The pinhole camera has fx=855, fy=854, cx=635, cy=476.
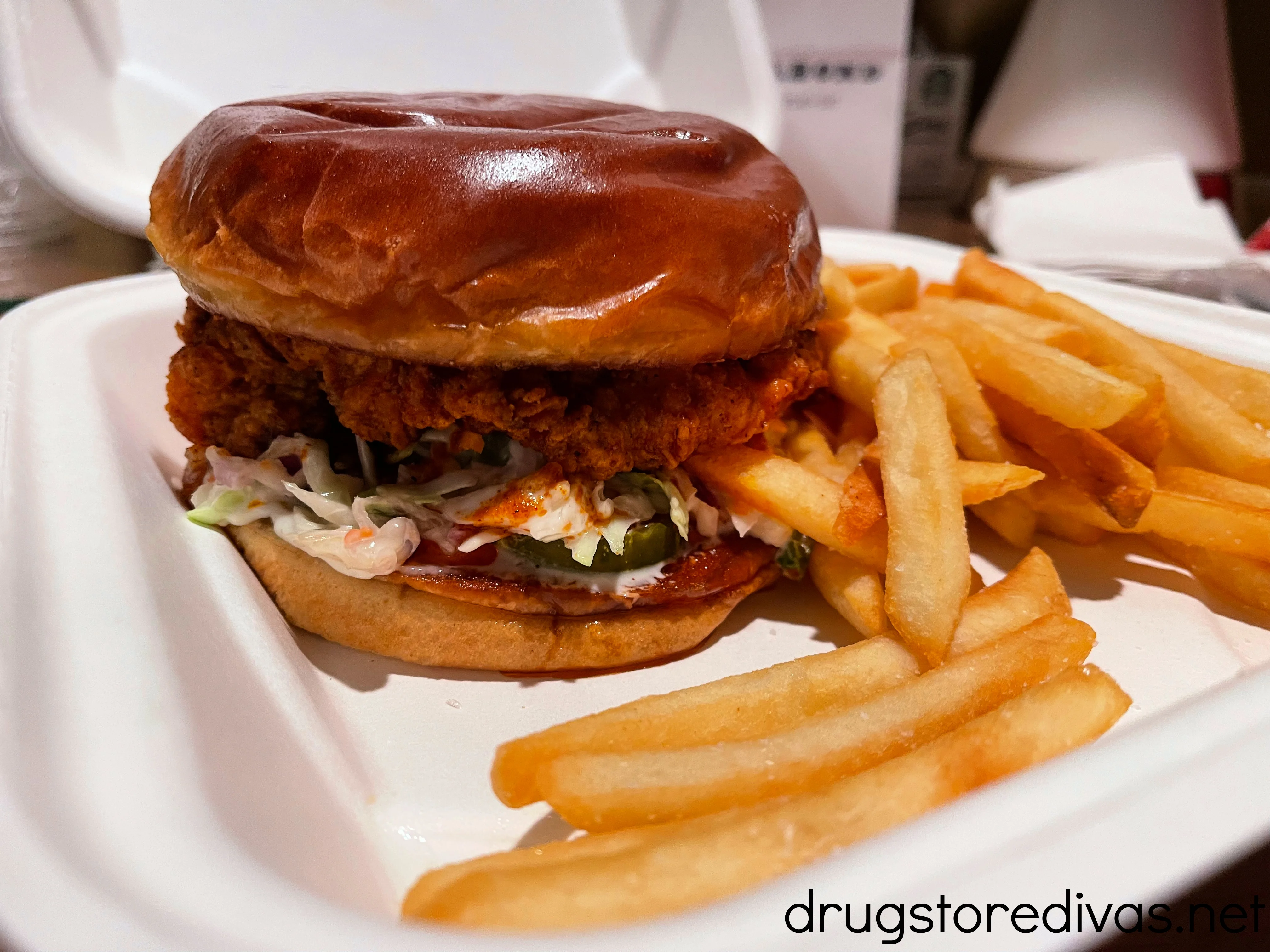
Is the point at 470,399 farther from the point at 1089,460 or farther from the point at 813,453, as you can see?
the point at 1089,460

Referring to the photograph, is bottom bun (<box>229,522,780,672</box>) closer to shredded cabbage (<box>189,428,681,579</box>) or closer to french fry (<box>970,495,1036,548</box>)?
shredded cabbage (<box>189,428,681,579</box>)

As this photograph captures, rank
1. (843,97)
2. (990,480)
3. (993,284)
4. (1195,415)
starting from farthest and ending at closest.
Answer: (843,97) → (993,284) → (1195,415) → (990,480)

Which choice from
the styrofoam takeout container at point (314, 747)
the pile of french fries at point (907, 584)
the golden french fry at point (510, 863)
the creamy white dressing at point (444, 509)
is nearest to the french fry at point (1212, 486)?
the pile of french fries at point (907, 584)

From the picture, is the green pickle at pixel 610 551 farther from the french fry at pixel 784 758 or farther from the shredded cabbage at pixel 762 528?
the french fry at pixel 784 758

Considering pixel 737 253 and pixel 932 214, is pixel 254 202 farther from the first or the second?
pixel 932 214

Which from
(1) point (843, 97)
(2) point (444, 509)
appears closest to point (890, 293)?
(2) point (444, 509)

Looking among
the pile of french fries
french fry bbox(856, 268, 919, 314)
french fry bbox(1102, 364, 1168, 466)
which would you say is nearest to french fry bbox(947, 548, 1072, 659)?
the pile of french fries
